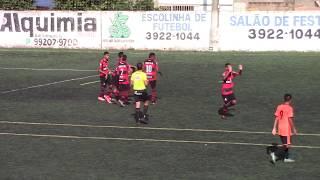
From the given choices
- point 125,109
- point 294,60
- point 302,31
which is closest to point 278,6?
point 302,31

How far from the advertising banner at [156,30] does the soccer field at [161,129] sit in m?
11.5

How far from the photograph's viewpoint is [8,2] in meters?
55.8

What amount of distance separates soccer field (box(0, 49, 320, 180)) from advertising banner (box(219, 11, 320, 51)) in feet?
29.8

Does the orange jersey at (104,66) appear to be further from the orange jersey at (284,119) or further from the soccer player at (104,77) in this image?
the orange jersey at (284,119)

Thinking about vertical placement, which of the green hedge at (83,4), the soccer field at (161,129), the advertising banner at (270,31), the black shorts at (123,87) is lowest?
the soccer field at (161,129)

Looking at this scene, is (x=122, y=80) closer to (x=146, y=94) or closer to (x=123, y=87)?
(x=123, y=87)

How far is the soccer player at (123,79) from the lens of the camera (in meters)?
23.0

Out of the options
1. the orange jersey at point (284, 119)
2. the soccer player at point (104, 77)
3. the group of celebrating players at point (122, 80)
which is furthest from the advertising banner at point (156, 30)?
the orange jersey at point (284, 119)

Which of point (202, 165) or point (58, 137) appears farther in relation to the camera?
point (58, 137)

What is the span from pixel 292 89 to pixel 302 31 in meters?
18.1

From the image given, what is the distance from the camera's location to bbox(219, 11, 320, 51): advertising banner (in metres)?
43.4

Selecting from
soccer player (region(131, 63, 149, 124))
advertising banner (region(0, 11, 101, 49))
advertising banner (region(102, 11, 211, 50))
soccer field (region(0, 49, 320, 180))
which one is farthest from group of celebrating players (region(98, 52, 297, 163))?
advertising banner (region(0, 11, 101, 49))

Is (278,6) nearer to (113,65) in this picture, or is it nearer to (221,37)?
(221,37)

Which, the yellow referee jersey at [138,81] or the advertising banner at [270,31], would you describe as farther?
the advertising banner at [270,31]
